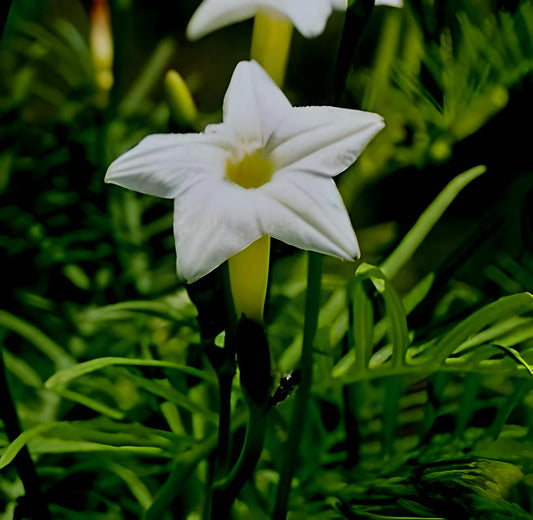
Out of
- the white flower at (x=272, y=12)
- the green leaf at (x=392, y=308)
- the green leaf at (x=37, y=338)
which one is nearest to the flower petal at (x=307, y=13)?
the white flower at (x=272, y=12)

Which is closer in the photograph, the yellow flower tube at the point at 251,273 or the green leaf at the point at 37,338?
the yellow flower tube at the point at 251,273

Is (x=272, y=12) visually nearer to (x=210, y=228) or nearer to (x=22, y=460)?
(x=210, y=228)

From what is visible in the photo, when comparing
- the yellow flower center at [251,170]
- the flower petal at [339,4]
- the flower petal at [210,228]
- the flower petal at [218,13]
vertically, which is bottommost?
the flower petal at [210,228]

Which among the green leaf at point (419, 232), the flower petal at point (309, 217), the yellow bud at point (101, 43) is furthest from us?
the yellow bud at point (101, 43)

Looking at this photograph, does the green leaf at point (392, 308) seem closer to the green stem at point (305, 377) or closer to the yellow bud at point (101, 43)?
the green stem at point (305, 377)

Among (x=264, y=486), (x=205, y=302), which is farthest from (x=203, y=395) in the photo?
(x=205, y=302)

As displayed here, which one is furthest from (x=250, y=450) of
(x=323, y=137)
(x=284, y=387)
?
(x=323, y=137)

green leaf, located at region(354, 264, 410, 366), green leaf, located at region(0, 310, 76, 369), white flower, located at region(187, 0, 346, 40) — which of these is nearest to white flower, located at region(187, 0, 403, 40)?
white flower, located at region(187, 0, 346, 40)
